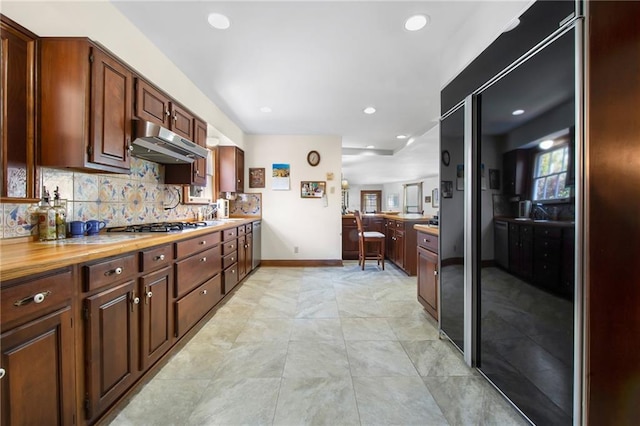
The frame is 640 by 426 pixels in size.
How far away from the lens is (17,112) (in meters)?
1.35

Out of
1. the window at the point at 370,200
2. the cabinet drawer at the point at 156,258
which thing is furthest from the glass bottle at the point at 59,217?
the window at the point at 370,200

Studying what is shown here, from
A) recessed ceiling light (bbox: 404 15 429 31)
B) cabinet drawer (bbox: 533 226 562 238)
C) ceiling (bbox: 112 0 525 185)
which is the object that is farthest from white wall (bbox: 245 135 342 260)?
cabinet drawer (bbox: 533 226 562 238)

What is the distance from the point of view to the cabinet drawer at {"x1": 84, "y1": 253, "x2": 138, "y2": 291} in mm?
1176

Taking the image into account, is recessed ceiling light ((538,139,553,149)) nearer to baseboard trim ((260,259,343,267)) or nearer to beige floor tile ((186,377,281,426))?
beige floor tile ((186,377,281,426))

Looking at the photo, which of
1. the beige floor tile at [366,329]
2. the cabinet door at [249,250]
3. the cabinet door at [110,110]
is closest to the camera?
the cabinet door at [110,110]

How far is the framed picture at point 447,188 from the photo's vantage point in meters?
1.90

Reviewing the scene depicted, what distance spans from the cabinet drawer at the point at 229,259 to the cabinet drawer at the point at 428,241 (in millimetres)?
2109

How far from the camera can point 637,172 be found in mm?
897

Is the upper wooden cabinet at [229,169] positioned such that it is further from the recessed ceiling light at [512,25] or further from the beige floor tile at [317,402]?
the recessed ceiling light at [512,25]

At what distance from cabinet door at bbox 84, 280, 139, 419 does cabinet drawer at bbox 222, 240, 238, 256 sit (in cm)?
138

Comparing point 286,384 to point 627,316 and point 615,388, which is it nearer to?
point 615,388

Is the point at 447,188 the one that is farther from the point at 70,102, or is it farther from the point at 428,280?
the point at 70,102

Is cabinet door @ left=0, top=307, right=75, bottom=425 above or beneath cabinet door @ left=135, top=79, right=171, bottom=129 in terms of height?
beneath

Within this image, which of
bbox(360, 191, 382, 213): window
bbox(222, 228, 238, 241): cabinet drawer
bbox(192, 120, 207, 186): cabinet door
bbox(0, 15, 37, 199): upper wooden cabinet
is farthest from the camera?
bbox(360, 191, 382, 213): window
